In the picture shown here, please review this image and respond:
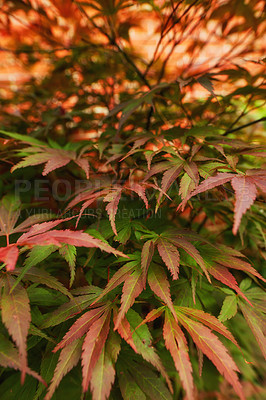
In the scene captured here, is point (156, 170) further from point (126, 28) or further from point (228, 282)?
point (126, 28)

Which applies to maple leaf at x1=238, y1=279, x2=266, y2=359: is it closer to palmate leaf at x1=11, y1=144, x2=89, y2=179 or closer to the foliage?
the foliage

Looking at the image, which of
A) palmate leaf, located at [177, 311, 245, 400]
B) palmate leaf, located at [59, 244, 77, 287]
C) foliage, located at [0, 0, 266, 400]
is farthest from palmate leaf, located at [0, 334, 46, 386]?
palmate leaf, located at [177, 311, 245, 400]

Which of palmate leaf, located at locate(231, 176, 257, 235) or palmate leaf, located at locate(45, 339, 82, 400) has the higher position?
palmate leaf, located at locate(231, 176, 257, 235)

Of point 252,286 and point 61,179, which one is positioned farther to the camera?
point 61,179

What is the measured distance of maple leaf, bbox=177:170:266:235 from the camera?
1.00 ft

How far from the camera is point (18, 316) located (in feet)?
0.98

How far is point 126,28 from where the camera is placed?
2.67 feet

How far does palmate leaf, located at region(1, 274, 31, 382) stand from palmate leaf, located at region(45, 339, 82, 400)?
0.18 ft

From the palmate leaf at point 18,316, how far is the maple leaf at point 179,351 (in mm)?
191

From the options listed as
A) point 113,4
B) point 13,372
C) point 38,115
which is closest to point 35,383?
point 13,372

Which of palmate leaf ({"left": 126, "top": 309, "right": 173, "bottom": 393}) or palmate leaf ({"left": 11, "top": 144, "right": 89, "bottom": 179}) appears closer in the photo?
palmate leaf ({"left": 126, "top": 309, "right": 173, "bottom": 393})

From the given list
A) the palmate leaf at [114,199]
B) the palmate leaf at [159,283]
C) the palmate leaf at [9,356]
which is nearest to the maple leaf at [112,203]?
the palmate leaf at [114,199]

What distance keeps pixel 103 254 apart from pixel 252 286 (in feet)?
1.18

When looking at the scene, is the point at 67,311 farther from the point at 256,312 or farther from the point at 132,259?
the point at 256,312
